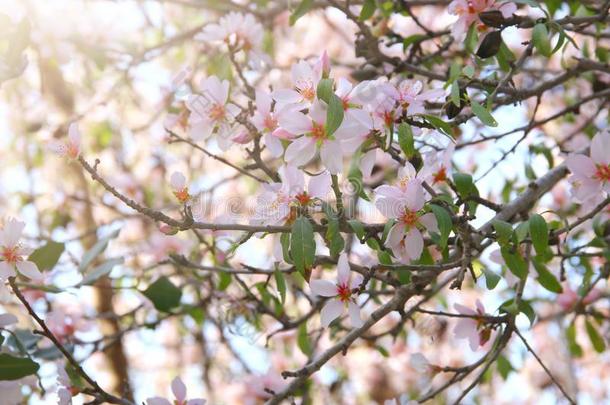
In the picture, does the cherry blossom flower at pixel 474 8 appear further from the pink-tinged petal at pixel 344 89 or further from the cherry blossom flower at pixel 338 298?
the cherry blossom flower at pixel 338 298

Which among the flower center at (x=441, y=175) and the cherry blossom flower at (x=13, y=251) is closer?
the cherry blossom flower at (x=13, y=251)

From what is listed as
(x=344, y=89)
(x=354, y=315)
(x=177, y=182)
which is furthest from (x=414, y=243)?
(x=177, y=182)

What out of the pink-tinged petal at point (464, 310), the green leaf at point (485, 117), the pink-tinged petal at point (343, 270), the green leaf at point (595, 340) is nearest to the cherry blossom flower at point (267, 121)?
the pink-tinged petal at point (343, 270)

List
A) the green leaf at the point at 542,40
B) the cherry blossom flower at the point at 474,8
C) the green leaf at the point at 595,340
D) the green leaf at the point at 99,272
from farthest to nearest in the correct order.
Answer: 1. the green leaf at the point at 595,340
2. the green leaf at the point at 99,272
3. the cherry blossom flower at the point at 474,8
4. the green leaf at the point at 542,40

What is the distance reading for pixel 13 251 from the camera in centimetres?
114

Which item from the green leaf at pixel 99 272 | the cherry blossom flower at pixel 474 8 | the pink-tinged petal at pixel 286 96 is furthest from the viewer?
the green leaf at pixel 99 272

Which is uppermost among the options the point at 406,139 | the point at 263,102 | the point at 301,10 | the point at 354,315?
the point at 301,10

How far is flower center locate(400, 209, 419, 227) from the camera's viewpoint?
1.03 m

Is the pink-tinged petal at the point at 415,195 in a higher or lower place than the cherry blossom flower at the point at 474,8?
lower

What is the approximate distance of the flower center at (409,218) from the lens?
103 centimetres

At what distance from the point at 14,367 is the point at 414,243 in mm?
649

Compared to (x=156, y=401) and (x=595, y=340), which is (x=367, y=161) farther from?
(x=595, y=340)

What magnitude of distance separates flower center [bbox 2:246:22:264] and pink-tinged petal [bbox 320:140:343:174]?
52 cm

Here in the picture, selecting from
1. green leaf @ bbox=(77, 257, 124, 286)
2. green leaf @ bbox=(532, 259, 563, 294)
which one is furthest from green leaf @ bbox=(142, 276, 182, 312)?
green leaf @ bbox=(532, 259, 563, 294)
